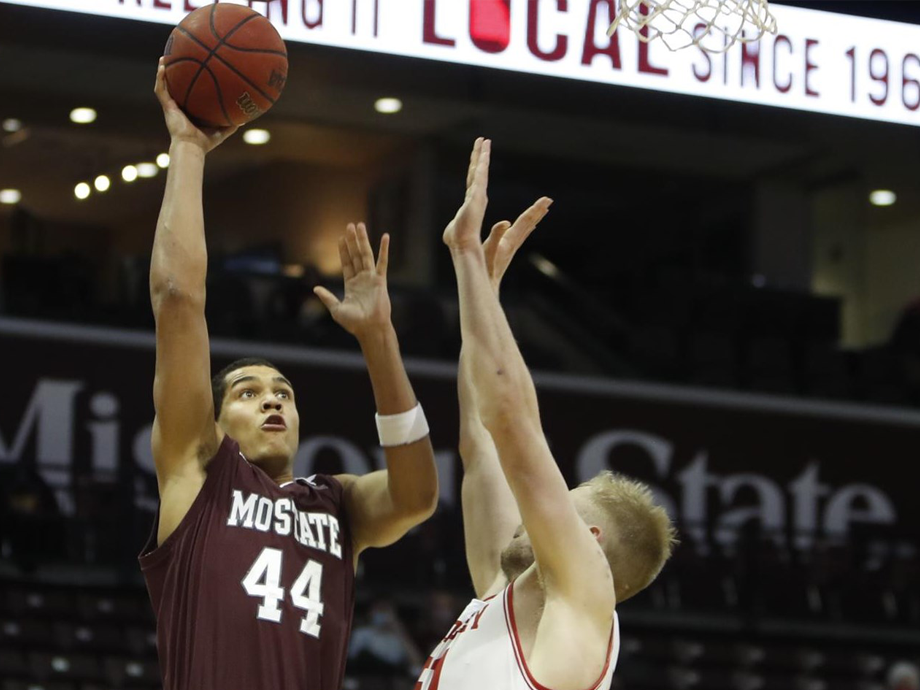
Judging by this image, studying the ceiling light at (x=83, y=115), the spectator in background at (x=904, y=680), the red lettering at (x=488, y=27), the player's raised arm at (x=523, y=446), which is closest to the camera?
the player's raised arm at (x=523, y=446)

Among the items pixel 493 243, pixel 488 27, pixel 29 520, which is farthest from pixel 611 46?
pixel 29 520

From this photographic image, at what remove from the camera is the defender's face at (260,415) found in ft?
13.1

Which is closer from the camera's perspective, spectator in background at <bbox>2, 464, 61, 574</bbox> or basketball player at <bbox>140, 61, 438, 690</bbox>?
basketball player at <bbox>140, 61, 438, 690</bbox>

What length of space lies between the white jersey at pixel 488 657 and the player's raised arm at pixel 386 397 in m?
0.44

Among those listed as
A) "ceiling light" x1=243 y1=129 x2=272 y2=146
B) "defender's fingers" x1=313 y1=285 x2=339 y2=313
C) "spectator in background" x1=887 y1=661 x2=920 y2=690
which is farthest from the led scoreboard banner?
"ceiling light" x1=243 y1=129 x2=272 y2=146

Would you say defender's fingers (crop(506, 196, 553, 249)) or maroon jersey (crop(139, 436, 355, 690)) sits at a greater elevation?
defender's fingers (crop(506, 196, 553, 249))

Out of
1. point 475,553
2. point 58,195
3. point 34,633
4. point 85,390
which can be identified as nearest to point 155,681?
point 34,633

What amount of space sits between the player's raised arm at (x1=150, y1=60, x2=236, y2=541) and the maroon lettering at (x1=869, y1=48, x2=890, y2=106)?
217cm

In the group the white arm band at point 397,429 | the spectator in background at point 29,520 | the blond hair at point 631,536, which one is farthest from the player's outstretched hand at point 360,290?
the spectator in background at point 29,520

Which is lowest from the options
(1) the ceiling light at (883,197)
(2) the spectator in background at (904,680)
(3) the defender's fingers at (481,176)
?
(2) the spectator in background at (904,680)

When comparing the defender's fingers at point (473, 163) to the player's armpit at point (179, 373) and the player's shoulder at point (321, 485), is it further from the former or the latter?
the player's shoulder at point (321, 485)

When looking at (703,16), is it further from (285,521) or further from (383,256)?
(285,521)

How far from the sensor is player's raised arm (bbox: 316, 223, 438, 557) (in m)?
3.98

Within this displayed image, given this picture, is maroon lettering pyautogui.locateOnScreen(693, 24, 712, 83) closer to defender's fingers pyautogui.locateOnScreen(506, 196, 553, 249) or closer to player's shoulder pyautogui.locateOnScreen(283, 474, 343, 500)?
defender's fingers pyautogui.locateOnScreen(506, 196, 553, 249)
